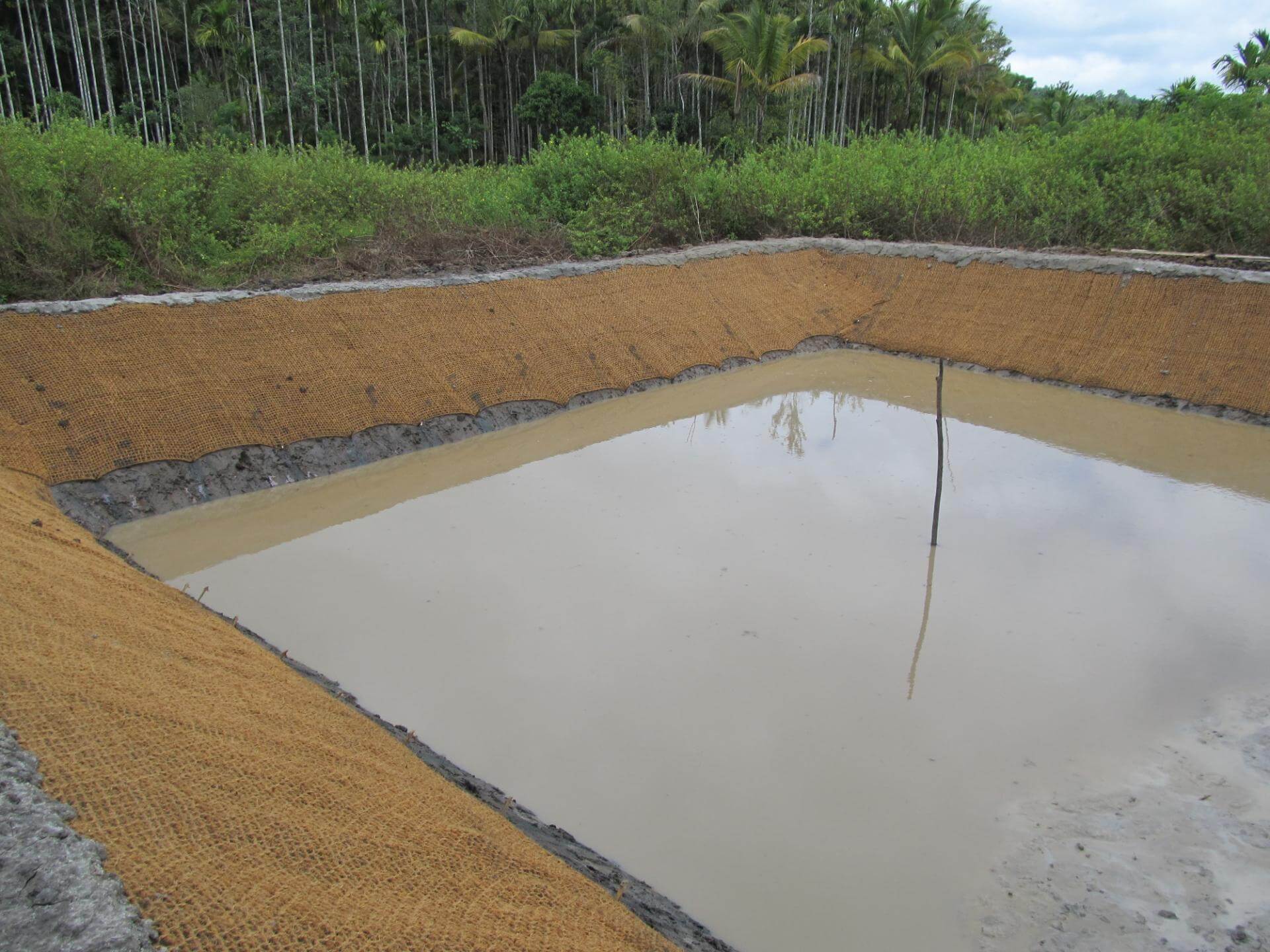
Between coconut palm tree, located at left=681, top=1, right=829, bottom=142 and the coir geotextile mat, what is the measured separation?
8.82 m

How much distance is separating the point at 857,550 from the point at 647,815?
2.61 meters

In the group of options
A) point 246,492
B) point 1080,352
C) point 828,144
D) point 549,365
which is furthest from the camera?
point 828,144

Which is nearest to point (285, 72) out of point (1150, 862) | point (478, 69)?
point (478, 69)

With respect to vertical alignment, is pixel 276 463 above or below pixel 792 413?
above

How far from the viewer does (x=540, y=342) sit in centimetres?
888

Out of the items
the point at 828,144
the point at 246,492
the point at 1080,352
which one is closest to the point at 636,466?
the point at 246,492

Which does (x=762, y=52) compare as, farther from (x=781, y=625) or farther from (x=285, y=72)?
(x=781, y=625)

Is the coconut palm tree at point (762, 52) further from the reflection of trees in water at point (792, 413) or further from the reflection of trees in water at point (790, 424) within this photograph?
the reflection of trees in water at point (790, 424)

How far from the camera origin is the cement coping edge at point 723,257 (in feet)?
23.5

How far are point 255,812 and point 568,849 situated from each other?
1136 mm

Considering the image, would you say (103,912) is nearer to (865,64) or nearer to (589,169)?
(589,169)

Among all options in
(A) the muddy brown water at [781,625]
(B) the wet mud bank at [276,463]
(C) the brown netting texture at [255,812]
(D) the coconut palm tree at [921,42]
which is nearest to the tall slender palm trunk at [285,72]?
(D) the coconut palm tree at [921,42]

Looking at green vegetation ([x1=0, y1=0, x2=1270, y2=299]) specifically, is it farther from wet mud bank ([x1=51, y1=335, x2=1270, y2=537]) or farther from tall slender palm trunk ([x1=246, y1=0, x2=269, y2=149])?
wet mud bank ([x1=51, y1=335, x2=1270, y2=537])

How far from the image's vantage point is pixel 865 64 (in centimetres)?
2389
